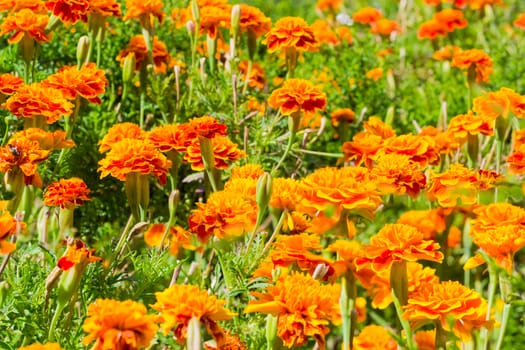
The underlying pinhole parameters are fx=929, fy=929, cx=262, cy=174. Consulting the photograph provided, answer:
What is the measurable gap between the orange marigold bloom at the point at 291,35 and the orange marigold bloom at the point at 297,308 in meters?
1.00

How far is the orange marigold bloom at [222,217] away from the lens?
64.9 inches

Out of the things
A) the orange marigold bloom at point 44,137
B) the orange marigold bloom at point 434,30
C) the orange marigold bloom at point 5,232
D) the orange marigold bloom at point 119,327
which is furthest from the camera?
the orange marigold bloom at point 434,30

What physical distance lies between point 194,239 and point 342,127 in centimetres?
88

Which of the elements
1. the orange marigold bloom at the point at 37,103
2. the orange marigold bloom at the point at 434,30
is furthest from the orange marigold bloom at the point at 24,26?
the orange marigold bloom at the point at 434,30

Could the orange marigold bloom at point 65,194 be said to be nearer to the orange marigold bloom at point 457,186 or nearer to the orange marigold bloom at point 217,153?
the orange marigold bloom at point 217,153

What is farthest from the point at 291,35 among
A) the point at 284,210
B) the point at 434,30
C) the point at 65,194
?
the point at 434,30

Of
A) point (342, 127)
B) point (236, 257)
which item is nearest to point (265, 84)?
point (342, 127)

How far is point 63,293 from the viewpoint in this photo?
4.52 feet

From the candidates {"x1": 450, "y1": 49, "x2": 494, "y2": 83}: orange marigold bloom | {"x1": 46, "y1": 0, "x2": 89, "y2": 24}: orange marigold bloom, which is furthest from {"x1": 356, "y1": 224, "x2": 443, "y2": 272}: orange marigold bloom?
{"x1": 450, "y1": 49, "x2": 494, "y2": 83}: orange marigold bloom

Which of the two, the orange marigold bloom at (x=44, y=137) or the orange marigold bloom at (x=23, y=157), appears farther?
the orange marigold bloom at (x=44, y=137)

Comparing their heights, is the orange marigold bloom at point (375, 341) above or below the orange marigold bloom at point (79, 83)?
below

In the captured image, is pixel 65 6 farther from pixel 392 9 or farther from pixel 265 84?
pixel 392 9

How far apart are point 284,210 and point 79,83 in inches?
21.2

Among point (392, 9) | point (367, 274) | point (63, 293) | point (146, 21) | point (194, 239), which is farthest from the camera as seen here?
point (392, 9)
